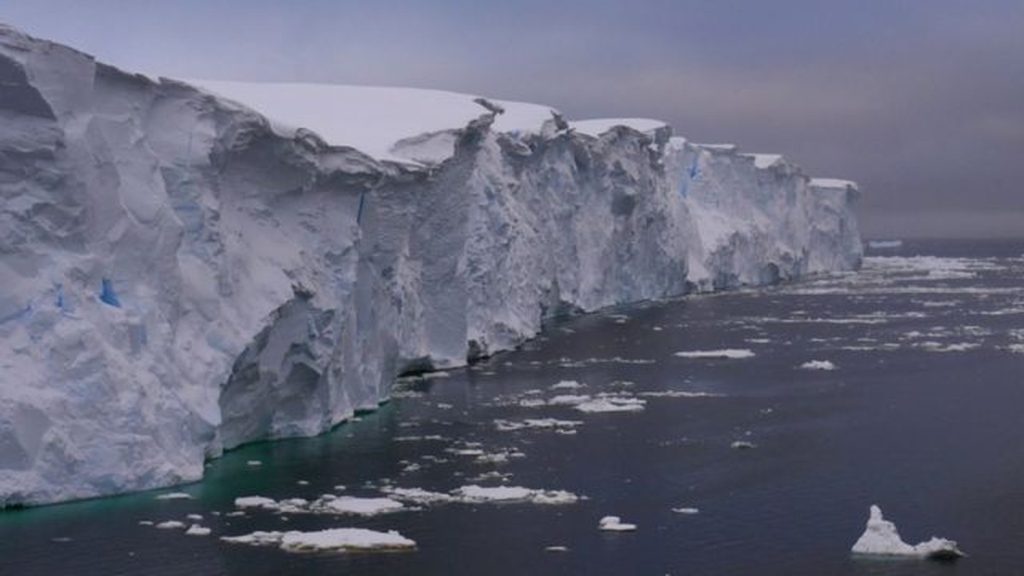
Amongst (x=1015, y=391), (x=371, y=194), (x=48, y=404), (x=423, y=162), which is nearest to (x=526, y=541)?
(x=48, y=404)

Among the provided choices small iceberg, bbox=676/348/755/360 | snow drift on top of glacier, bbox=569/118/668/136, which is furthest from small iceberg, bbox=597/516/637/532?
snow drift on top of glacier, bbox=569/118/668/136

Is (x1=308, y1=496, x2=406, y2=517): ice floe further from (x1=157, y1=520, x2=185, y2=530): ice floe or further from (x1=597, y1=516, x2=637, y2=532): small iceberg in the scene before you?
(x1=597, y1=516, x2=637, y2=532): small iceberg

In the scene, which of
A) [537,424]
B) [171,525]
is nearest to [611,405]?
[537,424]

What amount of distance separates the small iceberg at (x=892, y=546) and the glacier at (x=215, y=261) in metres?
8.46

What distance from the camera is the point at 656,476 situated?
1875cm

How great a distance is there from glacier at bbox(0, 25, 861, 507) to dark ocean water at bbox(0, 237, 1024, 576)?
0.74 metres

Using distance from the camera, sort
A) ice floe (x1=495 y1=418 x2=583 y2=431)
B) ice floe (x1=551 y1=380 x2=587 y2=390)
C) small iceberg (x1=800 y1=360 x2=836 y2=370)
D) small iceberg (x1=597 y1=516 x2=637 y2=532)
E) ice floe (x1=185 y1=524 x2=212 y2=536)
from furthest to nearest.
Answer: small iceberg (x1=800 y1=360 x2=836 y2=370) < ice floe (x1=551 y1=380 x2=587 y2=390) < ice floe (x1=495 y1=418 x2=583 y2=431) < small iceberg (x1=597 y1=516 x2=637 y2=532) < ice floe (x1=185 y1=524 x2=212 y2=536)

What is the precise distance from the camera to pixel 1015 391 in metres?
26.6

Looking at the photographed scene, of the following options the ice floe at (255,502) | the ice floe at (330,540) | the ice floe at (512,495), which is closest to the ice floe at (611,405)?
the ice floe at (512,495)

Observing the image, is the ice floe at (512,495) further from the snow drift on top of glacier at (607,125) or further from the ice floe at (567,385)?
the snow drift on top of glacier at (607,125)

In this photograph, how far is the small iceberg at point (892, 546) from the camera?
14.1m

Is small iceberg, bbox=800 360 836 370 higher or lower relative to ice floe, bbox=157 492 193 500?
higher

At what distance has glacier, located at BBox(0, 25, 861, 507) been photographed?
15820mm

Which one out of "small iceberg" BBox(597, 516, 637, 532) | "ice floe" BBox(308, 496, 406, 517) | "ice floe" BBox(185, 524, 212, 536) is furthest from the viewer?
"ice floe" BBox(308, 496, 406, 517)
